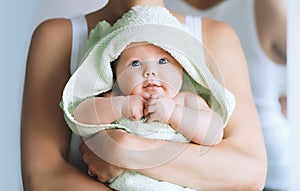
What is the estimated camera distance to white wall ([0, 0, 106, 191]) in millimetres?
971

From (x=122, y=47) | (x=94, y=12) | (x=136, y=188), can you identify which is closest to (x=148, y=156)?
(x=136, y=188)

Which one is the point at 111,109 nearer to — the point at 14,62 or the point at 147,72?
the point at 147,72

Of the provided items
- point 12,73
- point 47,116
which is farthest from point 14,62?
point 47,116

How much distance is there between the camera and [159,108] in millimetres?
808

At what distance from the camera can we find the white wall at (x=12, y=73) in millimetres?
971

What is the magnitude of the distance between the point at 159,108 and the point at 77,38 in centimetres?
24

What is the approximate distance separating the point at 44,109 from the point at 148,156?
21 centimetres

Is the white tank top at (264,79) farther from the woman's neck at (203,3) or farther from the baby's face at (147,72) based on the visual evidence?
the baby's face at (147,72)

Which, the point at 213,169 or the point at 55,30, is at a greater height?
the point at 55,30

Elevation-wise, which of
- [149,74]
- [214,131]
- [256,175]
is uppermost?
[149,74]

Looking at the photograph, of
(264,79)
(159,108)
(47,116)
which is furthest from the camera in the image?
(264,79)

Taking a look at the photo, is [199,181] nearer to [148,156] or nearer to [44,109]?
[148,156]

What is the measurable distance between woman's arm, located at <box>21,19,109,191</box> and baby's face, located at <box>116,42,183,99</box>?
0.15m

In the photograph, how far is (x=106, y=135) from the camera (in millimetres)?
833
